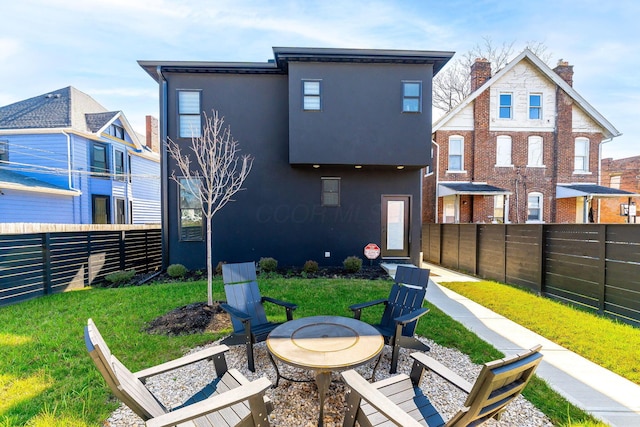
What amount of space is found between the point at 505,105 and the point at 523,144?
88.4 inches

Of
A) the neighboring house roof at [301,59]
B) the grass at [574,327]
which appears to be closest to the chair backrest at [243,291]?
the grass at [574,327]

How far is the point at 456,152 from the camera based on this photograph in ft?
48.3

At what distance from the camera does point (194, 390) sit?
3.03m

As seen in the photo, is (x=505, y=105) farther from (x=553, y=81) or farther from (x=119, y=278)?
(x=119, y=278)

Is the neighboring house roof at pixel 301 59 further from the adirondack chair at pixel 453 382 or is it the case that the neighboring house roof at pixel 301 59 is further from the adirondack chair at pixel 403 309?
the adirondack chair at pixel 453 382

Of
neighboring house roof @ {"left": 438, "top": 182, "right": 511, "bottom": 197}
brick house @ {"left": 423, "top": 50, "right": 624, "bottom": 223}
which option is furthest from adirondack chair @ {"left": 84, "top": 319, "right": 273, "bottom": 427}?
brick house @ {"left": 423, "top": 50, "right": 624, "bottom": 223}

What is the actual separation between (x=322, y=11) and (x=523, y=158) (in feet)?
41.8

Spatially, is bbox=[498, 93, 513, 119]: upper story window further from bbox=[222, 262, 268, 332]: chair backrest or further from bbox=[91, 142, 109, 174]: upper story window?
bbox=[91, 142, 109, 174]: upper story window

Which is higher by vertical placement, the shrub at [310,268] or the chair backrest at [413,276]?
the chair backrest at [413,276]

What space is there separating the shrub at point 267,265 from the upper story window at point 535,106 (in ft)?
50.2

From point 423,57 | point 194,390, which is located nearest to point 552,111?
point 423,57

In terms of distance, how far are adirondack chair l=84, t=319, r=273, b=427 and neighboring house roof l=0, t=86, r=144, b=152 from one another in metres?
17.6

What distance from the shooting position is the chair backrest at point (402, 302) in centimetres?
387

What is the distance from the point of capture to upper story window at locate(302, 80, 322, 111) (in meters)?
8.98
